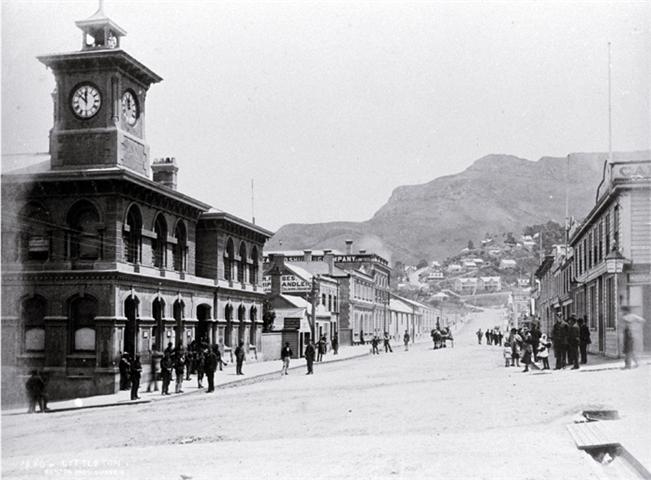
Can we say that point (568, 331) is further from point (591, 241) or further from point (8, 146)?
point (8, 146)

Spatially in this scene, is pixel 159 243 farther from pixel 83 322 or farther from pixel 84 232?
pixel 83 322

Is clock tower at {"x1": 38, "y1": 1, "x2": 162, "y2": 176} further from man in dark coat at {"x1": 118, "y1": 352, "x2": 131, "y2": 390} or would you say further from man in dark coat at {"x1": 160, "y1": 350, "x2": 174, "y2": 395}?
man in dark coat at {"x1": 160, "y1": 350, "x2": 174, "y2": 395}

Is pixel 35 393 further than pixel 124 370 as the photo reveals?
No

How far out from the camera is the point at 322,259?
76.5 m

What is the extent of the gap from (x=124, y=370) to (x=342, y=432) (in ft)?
45.6

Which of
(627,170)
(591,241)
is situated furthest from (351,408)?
(591,241)

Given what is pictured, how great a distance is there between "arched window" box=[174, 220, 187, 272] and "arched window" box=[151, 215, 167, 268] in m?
1.59

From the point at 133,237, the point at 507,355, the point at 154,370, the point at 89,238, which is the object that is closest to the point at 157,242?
the point at 133,237

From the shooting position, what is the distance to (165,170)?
123 ft

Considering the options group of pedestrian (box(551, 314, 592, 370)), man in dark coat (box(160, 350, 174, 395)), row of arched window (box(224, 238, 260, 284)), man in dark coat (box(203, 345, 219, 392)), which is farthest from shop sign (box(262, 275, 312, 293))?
group of pedestrian (box(551, 314, 592, 370))

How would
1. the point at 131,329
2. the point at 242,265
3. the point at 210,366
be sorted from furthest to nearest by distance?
the point at 242,265, the point at 131,329, the point at 210,366

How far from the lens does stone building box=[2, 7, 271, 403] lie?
1080 inches

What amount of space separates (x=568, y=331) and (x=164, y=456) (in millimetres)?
16505

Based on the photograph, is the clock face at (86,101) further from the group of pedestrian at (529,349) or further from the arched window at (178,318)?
the group of pedestrian at (529,349)
